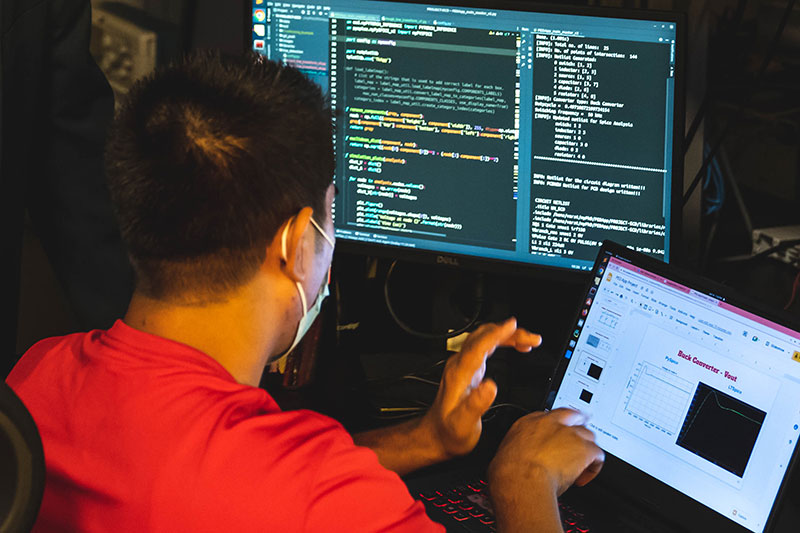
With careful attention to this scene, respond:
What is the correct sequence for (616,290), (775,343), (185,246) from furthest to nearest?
(616,290) < (775,343) < (185,246)

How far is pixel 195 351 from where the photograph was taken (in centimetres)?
75

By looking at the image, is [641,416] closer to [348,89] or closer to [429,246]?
[429,246]

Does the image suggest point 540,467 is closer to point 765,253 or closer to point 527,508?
point 527,508

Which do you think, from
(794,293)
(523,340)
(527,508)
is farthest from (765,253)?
(527,508)

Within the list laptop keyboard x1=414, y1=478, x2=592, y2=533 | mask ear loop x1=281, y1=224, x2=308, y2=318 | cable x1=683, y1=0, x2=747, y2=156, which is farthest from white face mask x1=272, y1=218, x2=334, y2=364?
cable x1=683, y1=0, x2=747, y2=156

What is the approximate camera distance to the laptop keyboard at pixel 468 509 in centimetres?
97

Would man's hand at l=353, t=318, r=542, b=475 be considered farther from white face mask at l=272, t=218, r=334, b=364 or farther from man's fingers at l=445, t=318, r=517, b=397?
white face mask at l=272, t=218, r=334, b=364

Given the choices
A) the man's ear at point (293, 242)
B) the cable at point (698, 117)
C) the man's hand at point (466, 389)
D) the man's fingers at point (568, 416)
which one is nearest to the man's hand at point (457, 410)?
the man's hand at point (466, 389)

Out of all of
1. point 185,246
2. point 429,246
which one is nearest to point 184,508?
point 185,246

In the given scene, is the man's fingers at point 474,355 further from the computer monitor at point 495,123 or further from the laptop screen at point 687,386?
the computer monitor at point 495,123

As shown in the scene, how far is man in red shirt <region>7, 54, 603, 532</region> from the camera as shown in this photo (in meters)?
0.67

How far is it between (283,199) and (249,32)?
59 centimetres

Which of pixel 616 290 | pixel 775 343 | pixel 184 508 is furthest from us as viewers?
pixel 616 290

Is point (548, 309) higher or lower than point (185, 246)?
lower
